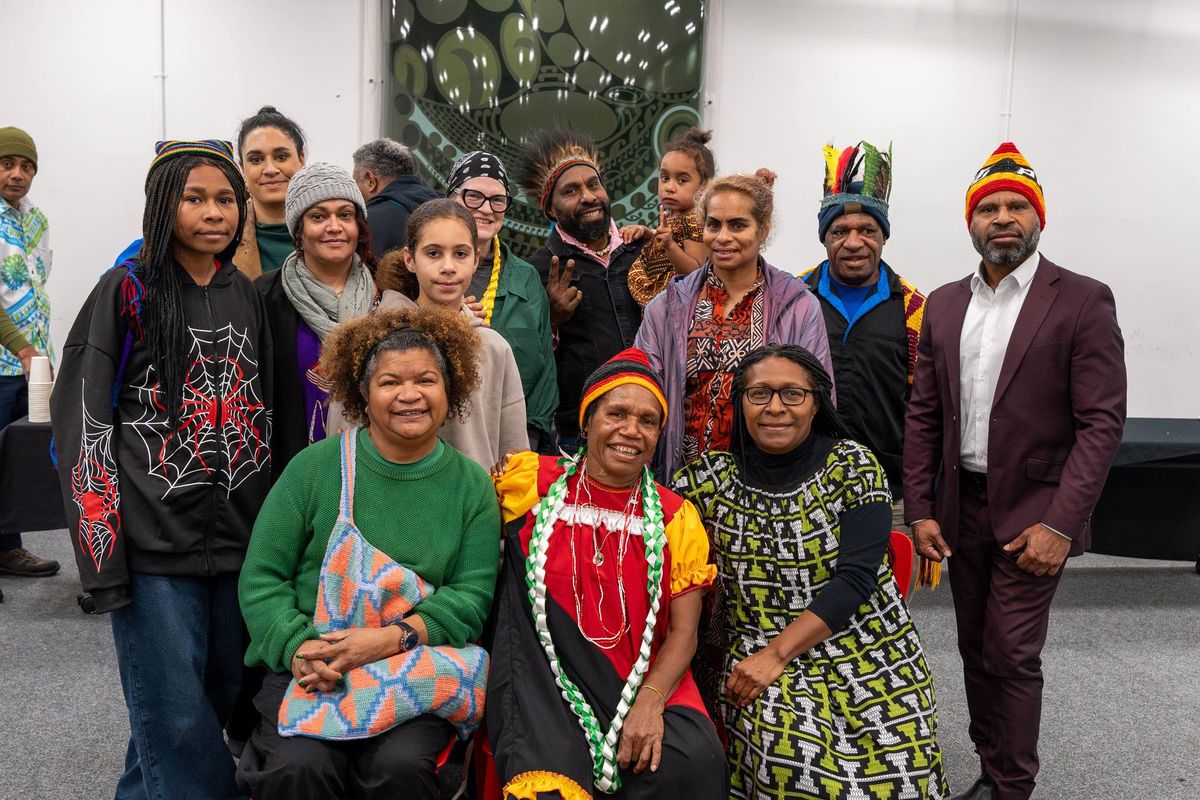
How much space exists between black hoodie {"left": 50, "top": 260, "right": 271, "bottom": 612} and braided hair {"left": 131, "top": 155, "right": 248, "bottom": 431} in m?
0.02

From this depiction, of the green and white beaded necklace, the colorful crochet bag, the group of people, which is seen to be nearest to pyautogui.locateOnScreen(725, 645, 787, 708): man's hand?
the group of people

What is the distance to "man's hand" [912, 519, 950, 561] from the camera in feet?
8.53

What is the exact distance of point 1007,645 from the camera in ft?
8.11

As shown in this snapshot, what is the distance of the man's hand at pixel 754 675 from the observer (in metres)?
2.14

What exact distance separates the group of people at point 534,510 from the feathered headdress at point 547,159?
0.67 meters

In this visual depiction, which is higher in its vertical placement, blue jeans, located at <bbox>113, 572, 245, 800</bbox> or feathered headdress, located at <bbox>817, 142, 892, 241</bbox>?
feathered headdress, located at <bbox>817, 142, 892, 241</bbox>

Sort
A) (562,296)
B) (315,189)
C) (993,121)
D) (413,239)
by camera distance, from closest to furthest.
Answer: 1. (315,189)
2. (413,239)
3. (562,296)
4. (993,121)

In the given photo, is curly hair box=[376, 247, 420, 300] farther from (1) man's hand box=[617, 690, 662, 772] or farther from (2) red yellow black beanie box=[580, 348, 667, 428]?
(1) man's hand box=[617, 690, 662, 772]

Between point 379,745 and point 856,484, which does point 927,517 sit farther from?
point 379,745

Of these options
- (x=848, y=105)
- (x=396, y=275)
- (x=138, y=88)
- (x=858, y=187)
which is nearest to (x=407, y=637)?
(x=396, y=275)

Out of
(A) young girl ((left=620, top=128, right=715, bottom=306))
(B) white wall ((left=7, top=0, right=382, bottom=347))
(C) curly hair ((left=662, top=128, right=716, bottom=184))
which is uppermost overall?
(B) white wall ((left=7, top=0, right=382, bottom=347))

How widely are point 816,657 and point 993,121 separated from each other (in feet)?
15.7

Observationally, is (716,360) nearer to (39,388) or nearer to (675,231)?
(675,231)

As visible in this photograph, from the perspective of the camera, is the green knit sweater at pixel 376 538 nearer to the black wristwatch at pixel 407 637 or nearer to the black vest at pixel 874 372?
the black wristwatch at pixel 407 637
